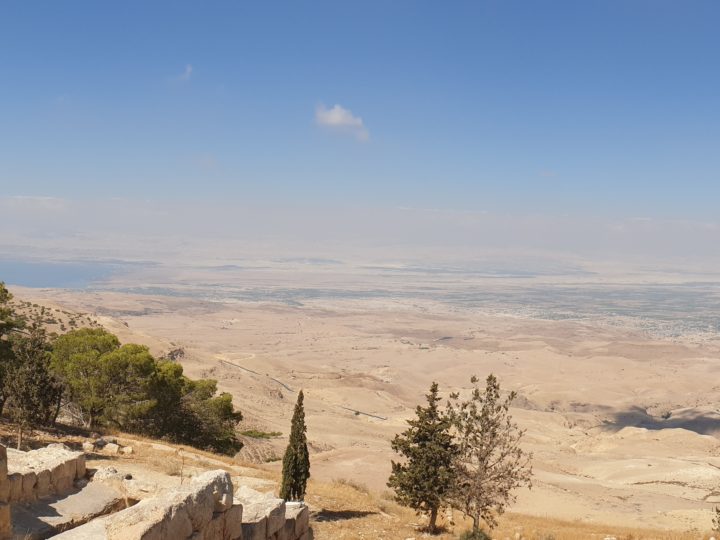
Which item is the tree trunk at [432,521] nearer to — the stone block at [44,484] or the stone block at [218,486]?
the stone block at [218,486]

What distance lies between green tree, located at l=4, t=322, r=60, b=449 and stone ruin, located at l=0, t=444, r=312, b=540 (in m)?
5.94

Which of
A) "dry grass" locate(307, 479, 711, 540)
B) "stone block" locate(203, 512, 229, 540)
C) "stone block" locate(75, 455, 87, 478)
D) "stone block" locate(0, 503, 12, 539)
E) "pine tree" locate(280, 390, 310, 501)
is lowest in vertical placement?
"dry grass" locate(307, 479, 711, 540)

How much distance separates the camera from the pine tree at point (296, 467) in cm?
1795

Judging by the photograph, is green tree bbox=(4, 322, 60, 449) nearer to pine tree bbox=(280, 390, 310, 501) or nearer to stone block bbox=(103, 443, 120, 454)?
stone block bbox=(103, 443, 120, 454)

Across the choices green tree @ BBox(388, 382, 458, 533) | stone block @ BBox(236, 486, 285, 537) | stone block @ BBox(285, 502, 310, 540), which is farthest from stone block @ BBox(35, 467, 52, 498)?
green tree @ BBox(388, 382, 458, 533)

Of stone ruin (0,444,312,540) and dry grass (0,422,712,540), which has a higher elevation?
stone ruin (0,444,312,540)

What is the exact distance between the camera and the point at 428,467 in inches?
707

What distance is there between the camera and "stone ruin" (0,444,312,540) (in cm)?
898

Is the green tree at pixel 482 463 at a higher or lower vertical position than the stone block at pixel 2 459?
lower

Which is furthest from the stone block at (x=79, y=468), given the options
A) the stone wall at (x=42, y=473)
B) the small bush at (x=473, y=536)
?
the small bush at (x=473, y=536)

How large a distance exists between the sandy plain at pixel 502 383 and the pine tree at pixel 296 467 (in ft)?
51.0

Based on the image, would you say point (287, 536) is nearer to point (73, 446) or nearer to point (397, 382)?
point (73, 446)

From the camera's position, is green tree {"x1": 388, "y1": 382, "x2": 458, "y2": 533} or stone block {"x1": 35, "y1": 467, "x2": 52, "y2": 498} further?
green tree {"x1": 388, "y1": 382, "x2": 458, "y2": 533}

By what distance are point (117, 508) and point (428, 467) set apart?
8.61m
